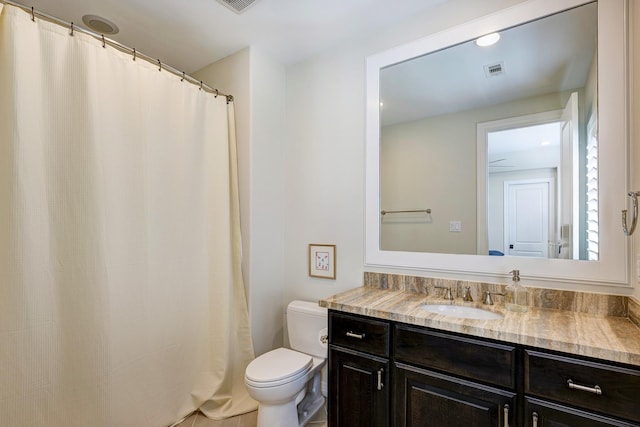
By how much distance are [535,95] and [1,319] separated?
267 cm

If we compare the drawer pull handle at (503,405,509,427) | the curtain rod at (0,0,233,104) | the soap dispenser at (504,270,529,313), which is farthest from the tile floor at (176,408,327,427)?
the curtain rod at (0,0,233,104)

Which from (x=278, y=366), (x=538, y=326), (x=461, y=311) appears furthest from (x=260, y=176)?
(x=538, y=326)

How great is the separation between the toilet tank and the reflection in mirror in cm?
64

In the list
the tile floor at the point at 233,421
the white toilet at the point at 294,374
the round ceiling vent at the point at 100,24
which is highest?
the round ceiling vent at the point at 100,24

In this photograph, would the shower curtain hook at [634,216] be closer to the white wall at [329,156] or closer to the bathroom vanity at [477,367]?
the bathroom vanity at [477,367]

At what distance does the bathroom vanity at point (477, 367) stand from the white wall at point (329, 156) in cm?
58

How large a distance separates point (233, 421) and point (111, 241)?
4.28 feet

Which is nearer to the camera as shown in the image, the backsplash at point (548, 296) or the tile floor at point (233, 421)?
the backsplash at point (548, 296)

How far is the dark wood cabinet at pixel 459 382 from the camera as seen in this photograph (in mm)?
1016

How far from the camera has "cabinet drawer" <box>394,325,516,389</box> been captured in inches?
45.7

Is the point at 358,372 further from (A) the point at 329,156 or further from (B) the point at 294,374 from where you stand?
(A) the point at 329,156

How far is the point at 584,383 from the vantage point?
3.38ft

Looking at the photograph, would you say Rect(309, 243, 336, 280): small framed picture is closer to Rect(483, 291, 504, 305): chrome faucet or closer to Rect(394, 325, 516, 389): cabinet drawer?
Rect(394, 325, 516, 389): cabinet drawer

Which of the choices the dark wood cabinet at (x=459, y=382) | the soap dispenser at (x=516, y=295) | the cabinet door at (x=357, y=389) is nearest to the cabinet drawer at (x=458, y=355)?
the dark wood cabinet at (x=459, y=382)
